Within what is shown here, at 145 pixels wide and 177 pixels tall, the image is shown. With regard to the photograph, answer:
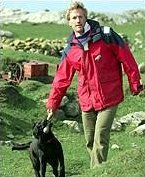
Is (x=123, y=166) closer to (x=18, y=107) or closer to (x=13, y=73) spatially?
(x=18, y=107)

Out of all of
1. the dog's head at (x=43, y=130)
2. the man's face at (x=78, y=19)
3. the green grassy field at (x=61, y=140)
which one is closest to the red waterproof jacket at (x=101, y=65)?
the man's face at (x=78, y=19)

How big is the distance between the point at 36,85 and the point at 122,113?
278 centimetres

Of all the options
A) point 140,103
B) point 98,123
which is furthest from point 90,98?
point 140,103

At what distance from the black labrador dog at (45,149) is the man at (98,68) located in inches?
17.0

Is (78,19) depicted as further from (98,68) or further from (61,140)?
(61,140)

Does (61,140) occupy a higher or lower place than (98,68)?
lower

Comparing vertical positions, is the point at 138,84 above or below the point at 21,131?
above

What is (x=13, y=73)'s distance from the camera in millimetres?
17328

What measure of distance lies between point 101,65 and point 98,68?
1.9 inches

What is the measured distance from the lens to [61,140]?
11797 millimetres

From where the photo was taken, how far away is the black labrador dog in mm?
6910

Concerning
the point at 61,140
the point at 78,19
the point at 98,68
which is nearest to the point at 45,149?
the point at 98,68

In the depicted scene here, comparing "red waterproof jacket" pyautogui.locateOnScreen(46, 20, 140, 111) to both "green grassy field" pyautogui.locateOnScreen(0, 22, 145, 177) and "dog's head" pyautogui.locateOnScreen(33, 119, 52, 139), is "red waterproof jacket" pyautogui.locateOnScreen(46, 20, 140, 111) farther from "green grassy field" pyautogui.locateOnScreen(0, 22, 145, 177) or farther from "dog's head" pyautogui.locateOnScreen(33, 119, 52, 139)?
"green grassy field" pyautogui.locateOnScreen(0, 22, 145, 177)

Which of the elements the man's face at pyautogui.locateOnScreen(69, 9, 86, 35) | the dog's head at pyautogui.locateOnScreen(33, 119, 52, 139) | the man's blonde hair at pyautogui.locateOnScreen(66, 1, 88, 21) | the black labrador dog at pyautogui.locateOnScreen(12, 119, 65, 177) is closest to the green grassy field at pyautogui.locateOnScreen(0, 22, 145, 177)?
the black labrador dog at pyautogui.locateOnScreen(12, 119, 65, 177)
